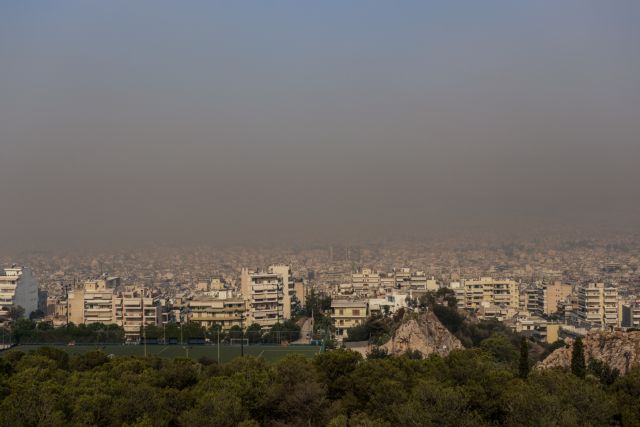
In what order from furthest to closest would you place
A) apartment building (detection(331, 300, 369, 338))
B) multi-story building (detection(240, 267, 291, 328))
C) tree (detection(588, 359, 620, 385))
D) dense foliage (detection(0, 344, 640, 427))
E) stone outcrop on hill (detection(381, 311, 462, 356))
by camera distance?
multi-story building (detection(240, 267, 291, 328)) → apartment building (detection(331, 300, 369, 338)) → stone outcrop on hill (detection(381, 311, 462, 356)) → tree (detection(588, 359, 620, 385)) → dense foliage (detection(0, 344, 640, 427))

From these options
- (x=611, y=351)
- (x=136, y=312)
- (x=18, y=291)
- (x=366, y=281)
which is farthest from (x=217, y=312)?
(x=611, y=351)

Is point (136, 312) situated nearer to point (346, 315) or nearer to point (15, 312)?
point (15, 312)

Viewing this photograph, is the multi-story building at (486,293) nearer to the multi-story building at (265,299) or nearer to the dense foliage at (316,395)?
the multi-story building at (265,299)

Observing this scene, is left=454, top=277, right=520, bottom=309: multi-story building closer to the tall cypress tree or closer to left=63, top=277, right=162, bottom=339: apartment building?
left=63, top=277, right=162, bottom=339: apartment building

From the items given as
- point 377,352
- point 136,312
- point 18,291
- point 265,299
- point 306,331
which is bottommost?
point 306,331

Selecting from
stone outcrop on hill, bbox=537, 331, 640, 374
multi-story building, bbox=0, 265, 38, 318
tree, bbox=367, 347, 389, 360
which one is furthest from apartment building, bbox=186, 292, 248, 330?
stone outcrop on hill, bbox=537, 331, 640, 374

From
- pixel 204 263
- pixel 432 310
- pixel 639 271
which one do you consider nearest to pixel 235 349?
pixel 432 310

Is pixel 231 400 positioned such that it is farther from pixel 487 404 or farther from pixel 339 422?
pixel 487 404
